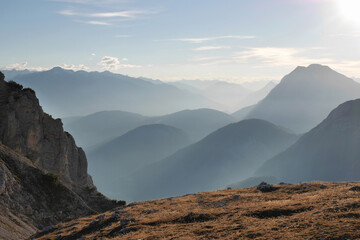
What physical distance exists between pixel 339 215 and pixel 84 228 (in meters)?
30.5

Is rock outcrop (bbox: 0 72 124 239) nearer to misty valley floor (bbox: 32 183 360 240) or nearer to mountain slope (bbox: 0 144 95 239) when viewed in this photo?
mountain slope (bbox: 0 144 95 239)

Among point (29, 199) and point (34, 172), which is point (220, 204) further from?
point (34, 172)

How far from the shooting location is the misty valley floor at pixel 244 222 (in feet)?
81.2

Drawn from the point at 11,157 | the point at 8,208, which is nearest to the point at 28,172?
the point at 11,157

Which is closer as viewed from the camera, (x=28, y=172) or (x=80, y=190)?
(x=28, y=172)

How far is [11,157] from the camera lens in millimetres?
63469

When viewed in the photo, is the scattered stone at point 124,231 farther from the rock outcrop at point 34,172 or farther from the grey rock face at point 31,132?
the grey rock face at point 31,132

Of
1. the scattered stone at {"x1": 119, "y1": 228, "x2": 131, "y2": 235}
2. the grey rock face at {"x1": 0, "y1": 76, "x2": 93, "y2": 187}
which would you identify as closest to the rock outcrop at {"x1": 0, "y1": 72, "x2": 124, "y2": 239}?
the grey rock face at {"x1": 0, "y1": 76, "x2": 93, "y2": 187}

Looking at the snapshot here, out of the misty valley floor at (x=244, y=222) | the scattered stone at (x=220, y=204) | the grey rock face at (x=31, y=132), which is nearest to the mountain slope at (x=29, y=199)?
the misty valley floor at (x=244, y=222)

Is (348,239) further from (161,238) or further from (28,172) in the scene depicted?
(28,172)

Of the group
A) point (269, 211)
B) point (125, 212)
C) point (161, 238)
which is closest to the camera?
point (161, 238)

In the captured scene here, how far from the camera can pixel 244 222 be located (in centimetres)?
3066

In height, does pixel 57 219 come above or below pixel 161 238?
above

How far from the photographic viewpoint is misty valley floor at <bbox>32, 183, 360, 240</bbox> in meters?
24.8
